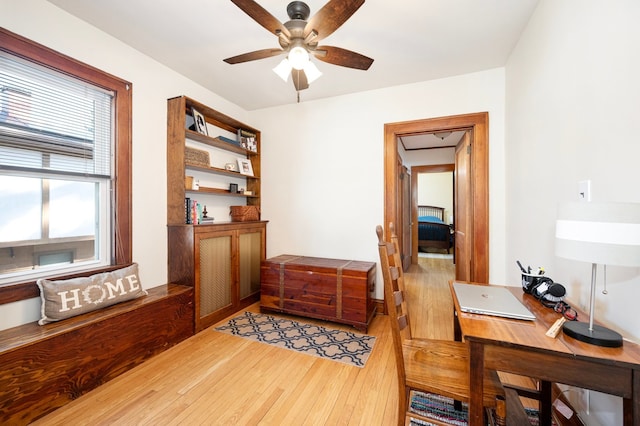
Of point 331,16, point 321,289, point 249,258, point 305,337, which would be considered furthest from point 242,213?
point 331,16

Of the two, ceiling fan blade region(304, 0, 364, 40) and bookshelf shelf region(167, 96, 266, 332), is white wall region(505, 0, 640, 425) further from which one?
bookshelf shelf region(167, 96, 266, 332)

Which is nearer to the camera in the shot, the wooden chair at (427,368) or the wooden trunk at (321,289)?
the wooden chair at (427,368)

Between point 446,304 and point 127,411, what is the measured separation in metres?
3.19

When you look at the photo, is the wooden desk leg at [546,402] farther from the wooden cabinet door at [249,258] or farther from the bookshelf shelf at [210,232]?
the wooden cabinet door at [249,258]

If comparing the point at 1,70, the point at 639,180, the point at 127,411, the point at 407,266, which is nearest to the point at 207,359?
the point at 127,411

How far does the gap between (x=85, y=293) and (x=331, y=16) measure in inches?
94.0

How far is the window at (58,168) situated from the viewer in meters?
1.62

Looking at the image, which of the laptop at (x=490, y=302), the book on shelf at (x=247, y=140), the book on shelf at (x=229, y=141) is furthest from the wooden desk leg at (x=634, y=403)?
the book on shelf at (x=247, y=140)

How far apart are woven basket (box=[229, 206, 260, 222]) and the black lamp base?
300 cm

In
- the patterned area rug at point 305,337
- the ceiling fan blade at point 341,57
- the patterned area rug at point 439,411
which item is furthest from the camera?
the patterned area rug at point 305,337

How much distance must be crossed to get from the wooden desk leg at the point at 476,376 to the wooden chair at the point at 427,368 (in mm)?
51

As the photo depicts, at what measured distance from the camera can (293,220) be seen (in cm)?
340

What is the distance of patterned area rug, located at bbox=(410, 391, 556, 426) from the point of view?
143 centimetres

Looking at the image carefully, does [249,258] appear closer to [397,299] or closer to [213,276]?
[213,276]
